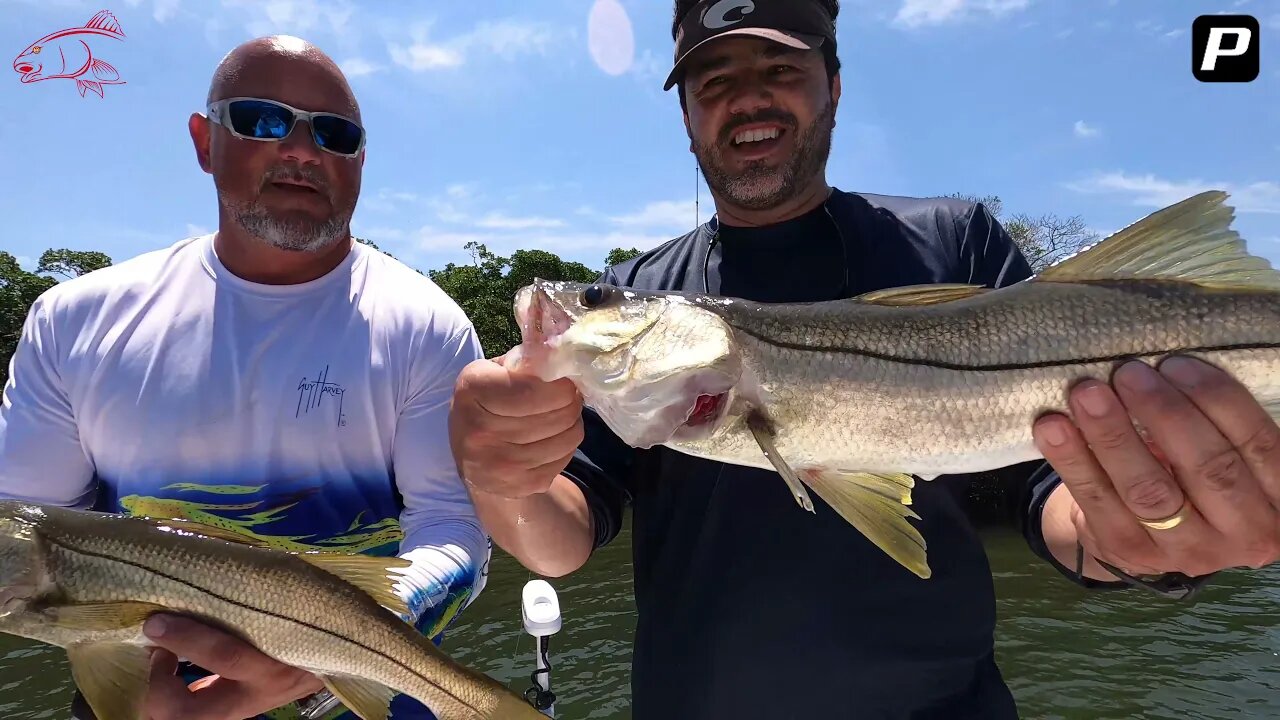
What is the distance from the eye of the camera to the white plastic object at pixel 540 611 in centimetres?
357

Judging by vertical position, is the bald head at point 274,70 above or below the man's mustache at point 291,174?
above

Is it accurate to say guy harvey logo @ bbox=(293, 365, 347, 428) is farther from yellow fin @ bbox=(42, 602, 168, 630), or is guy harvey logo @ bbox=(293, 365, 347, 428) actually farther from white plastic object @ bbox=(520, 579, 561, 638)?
white plastic object @ bbox=(520, 579, 561, 638)

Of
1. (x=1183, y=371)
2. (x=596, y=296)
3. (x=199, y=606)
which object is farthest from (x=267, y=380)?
(x=1183, y=371)

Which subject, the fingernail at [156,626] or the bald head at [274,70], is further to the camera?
the bald head at [274,70]

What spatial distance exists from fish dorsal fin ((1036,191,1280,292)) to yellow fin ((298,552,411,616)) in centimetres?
225

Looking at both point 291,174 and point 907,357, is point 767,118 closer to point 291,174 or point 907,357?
point 907,357

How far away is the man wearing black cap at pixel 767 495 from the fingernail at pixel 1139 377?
2.27 feet

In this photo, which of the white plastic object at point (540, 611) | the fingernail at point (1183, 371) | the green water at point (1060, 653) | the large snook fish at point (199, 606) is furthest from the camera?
the green water at point (1060, 653)

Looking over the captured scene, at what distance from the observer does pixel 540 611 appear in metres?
3.70

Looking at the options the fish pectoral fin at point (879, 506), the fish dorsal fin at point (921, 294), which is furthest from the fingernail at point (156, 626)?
the fish dorsal fin at point (921, 294)

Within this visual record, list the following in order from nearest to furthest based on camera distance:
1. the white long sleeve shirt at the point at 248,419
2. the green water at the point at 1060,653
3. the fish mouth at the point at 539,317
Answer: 1. the fish mouth at the point at 539,317
2. the white long sleeve shirt at the point at 248,419
3. the green water at the point at 1060,653

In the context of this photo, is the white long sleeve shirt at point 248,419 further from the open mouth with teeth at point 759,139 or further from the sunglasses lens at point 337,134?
the open mouth with teeth at point 759,139

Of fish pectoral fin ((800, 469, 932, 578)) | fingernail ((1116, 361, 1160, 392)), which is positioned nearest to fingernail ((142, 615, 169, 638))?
fish pectoral fin ((800, 469, 932, 578))

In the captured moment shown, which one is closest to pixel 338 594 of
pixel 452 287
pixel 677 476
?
pixel 677 476
